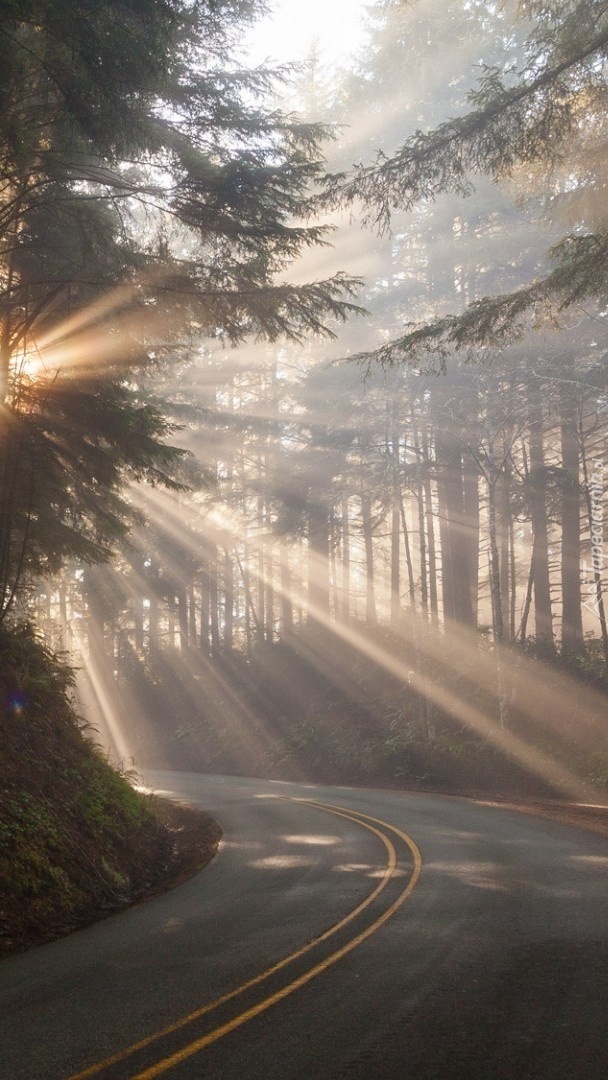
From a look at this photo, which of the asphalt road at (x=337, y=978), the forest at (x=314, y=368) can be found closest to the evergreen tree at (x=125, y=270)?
the forest at (x=314, y=368)

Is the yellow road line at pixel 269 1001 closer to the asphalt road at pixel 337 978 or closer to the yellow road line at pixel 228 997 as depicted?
the asphalt road at pixel 337 978

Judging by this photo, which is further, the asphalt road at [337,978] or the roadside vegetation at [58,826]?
the roadside vegetation at [58,826]

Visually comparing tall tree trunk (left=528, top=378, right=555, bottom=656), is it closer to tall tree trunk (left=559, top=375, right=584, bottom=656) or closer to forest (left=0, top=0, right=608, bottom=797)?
forest (left=0, top=0, right=608, bottom=797)

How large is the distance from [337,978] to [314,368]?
97.1 feet

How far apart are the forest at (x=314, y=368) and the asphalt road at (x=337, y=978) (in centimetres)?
611

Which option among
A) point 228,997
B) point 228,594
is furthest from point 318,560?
point 228,997

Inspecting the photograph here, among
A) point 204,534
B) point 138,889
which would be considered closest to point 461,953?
point 138,889

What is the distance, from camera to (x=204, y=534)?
39.7 m

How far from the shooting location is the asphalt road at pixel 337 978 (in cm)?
498

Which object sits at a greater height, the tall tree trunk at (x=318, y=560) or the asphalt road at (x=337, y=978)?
the tall tree trunk at (x=318, y=560)

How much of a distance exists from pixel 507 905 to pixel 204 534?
31933 millimetres

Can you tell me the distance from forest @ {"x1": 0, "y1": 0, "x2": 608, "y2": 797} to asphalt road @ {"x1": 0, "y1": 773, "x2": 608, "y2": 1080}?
20.0ft

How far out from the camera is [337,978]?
21.2 ft

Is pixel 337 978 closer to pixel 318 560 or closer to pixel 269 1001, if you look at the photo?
pixel 269 1001
